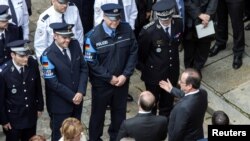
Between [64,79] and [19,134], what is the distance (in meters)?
0.87

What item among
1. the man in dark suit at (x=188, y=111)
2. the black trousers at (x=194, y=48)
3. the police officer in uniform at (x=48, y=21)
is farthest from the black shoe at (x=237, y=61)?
the police officer in uniform at (x=48, y=21)

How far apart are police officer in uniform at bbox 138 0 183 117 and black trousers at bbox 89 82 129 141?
442 mm

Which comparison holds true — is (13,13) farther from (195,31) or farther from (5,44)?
(195,31)

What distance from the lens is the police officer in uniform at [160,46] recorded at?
7168 mm

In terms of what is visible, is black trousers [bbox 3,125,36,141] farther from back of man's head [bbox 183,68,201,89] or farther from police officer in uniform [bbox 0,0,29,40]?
back of man's head [bbox 183,68,201,89]

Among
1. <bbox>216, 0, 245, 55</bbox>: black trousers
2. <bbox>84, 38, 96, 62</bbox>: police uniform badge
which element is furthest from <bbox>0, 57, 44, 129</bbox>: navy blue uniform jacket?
<bbox>216, 0, 245, 55</bbox>: black trousers

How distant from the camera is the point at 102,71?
6.87 m

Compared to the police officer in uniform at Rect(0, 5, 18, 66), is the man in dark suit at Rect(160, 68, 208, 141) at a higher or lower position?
lower

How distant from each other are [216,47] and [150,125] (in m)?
3.53

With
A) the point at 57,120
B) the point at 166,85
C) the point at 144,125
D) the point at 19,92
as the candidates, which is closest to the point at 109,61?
the point at 166,85

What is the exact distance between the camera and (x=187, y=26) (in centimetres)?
806

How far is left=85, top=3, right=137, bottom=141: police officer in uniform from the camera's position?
268 inches

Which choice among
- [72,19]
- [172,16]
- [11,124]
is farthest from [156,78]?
[11,124]

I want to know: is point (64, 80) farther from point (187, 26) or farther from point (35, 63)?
point (187, 26)
